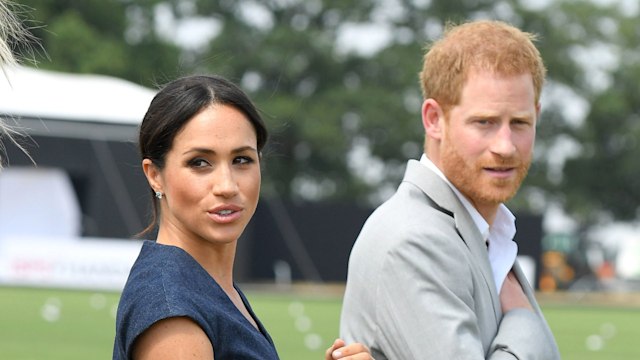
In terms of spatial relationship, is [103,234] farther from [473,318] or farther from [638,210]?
[638,210]

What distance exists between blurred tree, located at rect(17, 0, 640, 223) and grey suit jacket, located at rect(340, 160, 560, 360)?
155 ft

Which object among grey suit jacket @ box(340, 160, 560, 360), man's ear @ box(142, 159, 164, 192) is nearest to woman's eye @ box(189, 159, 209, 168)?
man's ear @ box(142, 159, 164, 192)

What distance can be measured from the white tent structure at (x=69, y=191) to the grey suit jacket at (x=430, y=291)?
2481 cm

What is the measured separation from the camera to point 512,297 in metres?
3.67

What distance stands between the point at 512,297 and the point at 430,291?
0.30 metres

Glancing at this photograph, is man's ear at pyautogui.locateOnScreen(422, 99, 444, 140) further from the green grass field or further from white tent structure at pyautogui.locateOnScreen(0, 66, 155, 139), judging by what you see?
white tent structure at pyautogui.locateOnScreen(0, 66, 155, 139)

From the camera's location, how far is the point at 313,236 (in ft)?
107

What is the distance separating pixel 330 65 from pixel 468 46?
50.1 m

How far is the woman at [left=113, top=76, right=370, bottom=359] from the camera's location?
3080 mm

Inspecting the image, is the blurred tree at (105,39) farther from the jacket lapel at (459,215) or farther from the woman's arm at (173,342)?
the woman's arm at (173,342)

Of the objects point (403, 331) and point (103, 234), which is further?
point (103, 234)

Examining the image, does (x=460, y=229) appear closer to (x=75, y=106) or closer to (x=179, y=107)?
(x=179, y=107)

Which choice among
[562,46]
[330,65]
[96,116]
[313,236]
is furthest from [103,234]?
[562,46]

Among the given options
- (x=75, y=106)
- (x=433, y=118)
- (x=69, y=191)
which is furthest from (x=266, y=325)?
(x=433, y=118)
